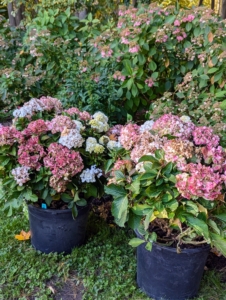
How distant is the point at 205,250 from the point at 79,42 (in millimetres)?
2321

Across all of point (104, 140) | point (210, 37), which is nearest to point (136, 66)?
point (210, 37)

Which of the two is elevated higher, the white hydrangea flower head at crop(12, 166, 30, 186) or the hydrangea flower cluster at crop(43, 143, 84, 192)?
the hydrangea flower cluster at crop(43, 143, 84, 192)

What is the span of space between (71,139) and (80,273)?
83 cm

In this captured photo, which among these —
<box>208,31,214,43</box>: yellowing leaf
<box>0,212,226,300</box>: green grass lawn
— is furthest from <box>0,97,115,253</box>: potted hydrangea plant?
<box>208,31,214,43</box>: yellowing leaf

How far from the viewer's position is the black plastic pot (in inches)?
68.9

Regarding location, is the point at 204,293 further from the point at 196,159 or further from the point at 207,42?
the point at 207,42

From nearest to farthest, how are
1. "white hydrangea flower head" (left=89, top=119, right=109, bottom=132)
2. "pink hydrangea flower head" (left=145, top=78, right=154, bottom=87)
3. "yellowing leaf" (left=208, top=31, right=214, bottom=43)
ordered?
"white hydrangea flower head" (left=89, top=119, right=109, bottom=132)
"yellowing leaf" (left=208, top=31, right=214, bottom=43)
"pink hydrangea flower head" (left=145, top=78, right=154, bottom=87)

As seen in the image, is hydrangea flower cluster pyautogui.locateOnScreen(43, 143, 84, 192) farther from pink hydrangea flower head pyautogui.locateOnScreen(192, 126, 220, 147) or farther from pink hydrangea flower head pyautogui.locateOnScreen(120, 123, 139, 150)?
pink hydrangea flower head pyautogui.locateOnScreen(192, 126, 220, 147)

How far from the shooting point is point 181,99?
9.25 feet

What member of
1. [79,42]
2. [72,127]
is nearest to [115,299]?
[72,127]

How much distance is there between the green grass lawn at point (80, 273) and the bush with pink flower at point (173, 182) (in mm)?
393

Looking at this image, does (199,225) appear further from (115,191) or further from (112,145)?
(112,145)

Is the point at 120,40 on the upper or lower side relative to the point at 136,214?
upper

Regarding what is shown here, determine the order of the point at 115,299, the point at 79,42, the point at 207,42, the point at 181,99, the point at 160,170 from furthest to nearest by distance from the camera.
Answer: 1. the point at 79,42
2. the point at 181,99
3. the point at 207,42
4. the point at 115,299
5. the point at 160,170
